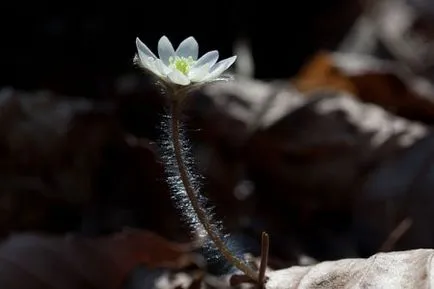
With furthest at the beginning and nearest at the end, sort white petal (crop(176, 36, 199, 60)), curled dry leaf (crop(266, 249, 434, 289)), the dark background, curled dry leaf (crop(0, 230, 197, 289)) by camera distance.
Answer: the dark background < curled dry leaf (crop(0, 230, 197, 289)) < white petal (crop(176, 36, 199, 60)) < curled dry leaf (crop(266, 249, 434, 289))

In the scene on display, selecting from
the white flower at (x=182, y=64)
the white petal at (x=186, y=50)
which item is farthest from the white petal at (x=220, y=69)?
the white petal at (x=186, y=50)

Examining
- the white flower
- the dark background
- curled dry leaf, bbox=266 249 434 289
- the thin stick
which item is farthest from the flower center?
the dark background

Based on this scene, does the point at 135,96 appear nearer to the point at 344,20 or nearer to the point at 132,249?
the point at 132,249

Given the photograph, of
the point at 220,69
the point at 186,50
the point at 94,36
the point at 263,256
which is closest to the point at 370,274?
the point at 263,256

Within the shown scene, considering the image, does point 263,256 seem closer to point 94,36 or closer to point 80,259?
point 80,259

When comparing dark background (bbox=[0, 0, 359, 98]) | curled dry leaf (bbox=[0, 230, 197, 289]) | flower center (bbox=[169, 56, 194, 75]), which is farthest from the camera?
dark background (bbox=[0, 0, 359, 98])

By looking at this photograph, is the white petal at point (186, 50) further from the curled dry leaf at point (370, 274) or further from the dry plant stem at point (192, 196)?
the curled dry leaf at point (370, 274)

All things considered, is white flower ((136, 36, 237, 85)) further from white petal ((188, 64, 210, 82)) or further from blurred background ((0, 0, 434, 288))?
blurred background ((0, 0, 434, 288))
